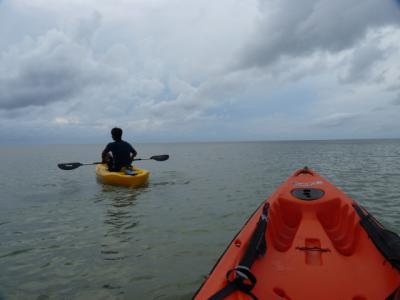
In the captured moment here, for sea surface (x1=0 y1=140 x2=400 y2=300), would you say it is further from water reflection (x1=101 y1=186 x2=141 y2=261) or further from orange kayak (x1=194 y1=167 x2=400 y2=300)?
orange kayak (x1=194 y1=167 x2=400 y2=300)

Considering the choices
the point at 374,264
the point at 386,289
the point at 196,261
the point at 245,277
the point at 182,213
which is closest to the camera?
the point at 245,277

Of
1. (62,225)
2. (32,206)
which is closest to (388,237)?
(62,225)

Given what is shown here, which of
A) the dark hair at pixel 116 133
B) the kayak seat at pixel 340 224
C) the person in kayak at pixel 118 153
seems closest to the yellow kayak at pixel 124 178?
the person in kayak at pixel 118 153

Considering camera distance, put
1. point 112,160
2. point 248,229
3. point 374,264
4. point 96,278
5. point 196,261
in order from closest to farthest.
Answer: point 374,264, point 248,229, point 96,278, point 196,261, point 112,160

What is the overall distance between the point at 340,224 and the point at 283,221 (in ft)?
3.18

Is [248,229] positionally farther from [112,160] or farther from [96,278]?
[112,160]

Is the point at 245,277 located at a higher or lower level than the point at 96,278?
higher

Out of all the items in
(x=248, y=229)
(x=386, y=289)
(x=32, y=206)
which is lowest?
(x=32, y=206)

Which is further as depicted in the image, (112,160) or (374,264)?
(112,160)

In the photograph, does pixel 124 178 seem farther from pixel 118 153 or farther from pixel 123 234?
pixel 123 234

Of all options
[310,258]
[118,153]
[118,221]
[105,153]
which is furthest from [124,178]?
[310,258]

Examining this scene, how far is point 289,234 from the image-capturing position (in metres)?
5.14

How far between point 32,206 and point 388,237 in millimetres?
10100

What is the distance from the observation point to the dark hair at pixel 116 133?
1132cm
